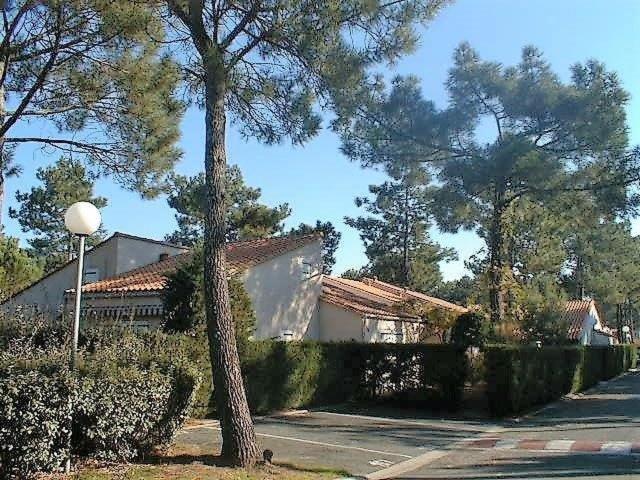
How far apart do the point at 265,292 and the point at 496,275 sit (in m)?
8.81

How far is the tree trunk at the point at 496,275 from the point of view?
78.0 feet

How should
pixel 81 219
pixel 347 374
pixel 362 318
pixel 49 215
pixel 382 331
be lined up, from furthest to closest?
pixel 49 215 < pixel 382 331 < pixel 362 318 < pixel 347 374 < pixel 81 219

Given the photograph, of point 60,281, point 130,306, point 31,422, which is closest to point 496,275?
point 130,306

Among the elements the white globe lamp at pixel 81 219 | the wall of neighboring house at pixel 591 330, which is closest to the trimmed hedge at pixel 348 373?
the white globe lamp at pixel 81 219

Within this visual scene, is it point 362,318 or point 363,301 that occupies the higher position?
point 363,301

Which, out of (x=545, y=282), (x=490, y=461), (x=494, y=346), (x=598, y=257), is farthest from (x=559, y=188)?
(x=598, y=257)

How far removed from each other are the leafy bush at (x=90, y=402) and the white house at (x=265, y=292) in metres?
10.3

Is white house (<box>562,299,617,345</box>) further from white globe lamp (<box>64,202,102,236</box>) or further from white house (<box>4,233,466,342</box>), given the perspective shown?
white globe lamp (<box>64,202,102,236</box>)

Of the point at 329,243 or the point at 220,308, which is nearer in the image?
the point at 220,308

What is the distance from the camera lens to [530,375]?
19.5 m

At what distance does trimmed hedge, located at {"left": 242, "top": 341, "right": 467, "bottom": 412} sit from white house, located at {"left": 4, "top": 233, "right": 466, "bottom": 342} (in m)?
3.71

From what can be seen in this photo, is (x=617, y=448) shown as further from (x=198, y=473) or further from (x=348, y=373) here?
(x=348, y=373)

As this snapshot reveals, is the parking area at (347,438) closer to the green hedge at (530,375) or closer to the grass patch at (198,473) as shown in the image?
the grass patch at (198,473)

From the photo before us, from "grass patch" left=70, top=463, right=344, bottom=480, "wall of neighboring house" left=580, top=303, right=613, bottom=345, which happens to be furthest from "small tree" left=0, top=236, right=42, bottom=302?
"wall of neighboring house" left=580, top=303, right=613, bottom=345
